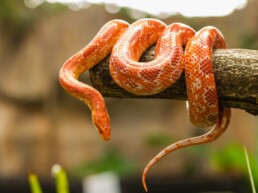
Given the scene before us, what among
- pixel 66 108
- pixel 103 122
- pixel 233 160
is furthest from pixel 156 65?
pixel 66 108

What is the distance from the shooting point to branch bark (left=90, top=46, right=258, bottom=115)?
2207mm

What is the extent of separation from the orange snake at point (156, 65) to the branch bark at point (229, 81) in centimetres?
4

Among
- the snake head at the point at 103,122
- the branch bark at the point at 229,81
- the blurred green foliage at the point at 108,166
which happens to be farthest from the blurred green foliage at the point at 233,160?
the branch bark at the point at 229,81

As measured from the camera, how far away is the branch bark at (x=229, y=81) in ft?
7.24

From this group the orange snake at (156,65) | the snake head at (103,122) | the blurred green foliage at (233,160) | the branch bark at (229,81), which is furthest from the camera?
the blurred green foliage at (233,160)

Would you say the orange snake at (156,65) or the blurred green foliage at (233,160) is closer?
the orange snake at (156,65)

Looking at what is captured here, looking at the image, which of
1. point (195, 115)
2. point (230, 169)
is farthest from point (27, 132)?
point (195, 115)

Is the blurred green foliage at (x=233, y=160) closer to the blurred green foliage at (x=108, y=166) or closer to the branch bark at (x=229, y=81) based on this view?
the blurred green foliage at (x=108, y=166)

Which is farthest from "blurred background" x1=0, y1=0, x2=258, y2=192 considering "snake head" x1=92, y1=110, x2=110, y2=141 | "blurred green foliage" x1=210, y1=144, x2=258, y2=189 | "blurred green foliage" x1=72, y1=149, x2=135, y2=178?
"snake head" x1=92, y1=110, x2=110, y2=141

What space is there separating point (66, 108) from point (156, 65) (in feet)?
37.6

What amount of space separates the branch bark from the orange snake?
0.04m

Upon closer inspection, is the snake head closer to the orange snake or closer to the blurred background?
the orange snake

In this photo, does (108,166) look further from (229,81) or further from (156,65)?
(229,81)

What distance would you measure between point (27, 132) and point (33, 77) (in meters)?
1.57
